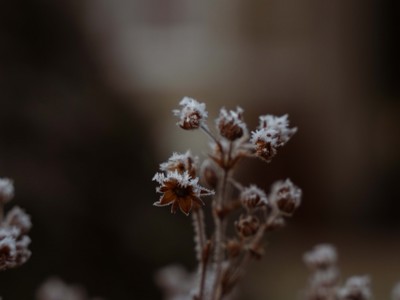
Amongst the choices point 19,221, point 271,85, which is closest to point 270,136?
point 19,221

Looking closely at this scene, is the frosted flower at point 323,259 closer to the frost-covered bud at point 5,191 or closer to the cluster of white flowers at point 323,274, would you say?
the cluster of white flowers at point 323,274

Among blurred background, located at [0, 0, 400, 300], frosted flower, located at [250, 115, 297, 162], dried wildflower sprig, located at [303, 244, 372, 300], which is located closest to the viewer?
frosted flower, located at [250, 115, 297, 162]

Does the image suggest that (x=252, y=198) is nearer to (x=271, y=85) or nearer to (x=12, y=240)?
(x=12, y=240)

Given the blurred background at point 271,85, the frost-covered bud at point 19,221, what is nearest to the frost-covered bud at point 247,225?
the frost-covered bud at point 19,221

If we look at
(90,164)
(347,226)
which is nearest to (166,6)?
(347,226)

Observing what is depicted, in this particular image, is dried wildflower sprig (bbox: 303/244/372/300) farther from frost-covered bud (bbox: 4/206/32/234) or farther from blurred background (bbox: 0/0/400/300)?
blurred background (bbox: 0/0/400/300)

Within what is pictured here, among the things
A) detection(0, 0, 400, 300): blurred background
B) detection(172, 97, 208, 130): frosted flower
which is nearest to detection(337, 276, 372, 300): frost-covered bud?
detection(172, 97, 208, 130): frosted flower

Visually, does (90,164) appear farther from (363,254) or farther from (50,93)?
(363,254)
